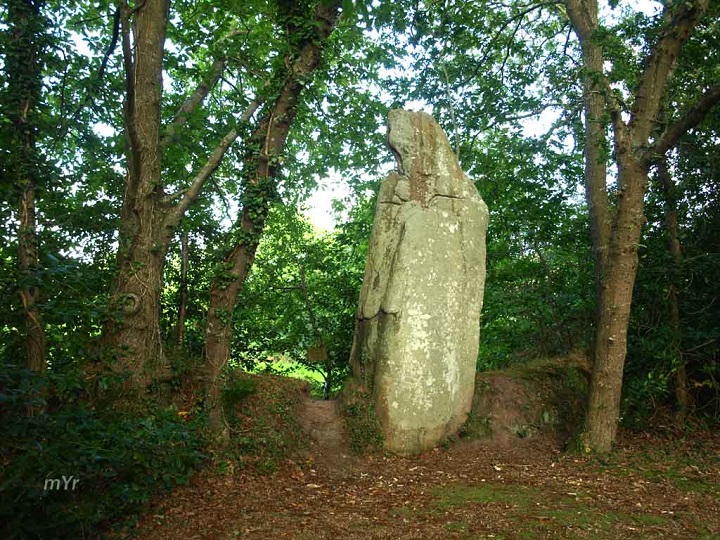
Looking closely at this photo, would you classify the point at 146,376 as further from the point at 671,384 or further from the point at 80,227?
the point at 671,384

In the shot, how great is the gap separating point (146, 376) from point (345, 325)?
388 cm

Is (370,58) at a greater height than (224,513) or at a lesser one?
greater

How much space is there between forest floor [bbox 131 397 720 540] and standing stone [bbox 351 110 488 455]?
530mm

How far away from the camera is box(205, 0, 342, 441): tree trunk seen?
20.0 ft

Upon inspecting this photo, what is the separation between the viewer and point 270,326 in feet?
27.5

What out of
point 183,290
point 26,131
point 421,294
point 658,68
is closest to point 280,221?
point 183,290

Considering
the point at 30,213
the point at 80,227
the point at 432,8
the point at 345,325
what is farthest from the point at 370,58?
the point at 30,213

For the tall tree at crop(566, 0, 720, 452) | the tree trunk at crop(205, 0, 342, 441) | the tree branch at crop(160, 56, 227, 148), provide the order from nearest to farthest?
the tree trunk at crop(205, 0, 342, 441)
the tall tree at crop(566, 0, 720, 452)
the tree branch at crop(160, 56, 227, 148)

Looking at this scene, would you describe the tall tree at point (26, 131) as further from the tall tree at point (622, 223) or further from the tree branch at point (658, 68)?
the tree branch at point (658, 68)

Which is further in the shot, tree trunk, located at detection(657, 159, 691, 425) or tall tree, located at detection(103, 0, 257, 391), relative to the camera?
tree trunk, located at detection(657, 159, 691, 425)

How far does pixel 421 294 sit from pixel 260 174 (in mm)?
2319

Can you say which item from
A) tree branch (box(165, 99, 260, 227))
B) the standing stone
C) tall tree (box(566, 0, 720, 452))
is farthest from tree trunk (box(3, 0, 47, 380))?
tall tree (box(566, 0, 720, 452))

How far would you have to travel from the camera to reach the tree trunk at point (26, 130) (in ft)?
14.1

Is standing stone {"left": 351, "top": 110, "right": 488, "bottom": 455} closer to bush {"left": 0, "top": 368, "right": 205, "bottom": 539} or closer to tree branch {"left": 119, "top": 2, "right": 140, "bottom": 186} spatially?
bush {"left": 0, "top": 368, "right": 205, "bottom": 539}
